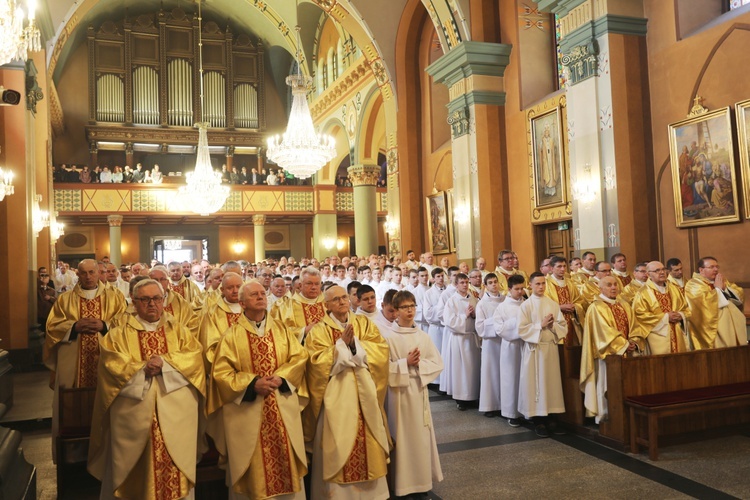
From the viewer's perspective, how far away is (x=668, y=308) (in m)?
6.04

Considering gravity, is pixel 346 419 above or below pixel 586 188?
below

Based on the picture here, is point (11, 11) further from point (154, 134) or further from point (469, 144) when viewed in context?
point (154, 134)

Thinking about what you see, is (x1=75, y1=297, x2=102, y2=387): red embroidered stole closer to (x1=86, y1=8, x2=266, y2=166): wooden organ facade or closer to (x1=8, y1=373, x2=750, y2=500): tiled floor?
(x1=8, y1=373, x2=750, y2=500): tiled floor

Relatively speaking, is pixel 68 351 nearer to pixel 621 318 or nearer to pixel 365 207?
pixel 621 318

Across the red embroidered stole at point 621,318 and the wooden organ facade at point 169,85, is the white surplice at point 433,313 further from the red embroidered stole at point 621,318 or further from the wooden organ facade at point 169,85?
the wooden organ facade at point 169,85

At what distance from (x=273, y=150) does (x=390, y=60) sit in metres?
4.48

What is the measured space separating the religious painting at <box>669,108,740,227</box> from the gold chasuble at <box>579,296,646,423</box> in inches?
117

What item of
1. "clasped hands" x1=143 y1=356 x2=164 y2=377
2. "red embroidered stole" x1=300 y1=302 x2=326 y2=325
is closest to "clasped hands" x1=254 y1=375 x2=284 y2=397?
"clasped hands" x1=143 y1=356 x2=164 y2=377

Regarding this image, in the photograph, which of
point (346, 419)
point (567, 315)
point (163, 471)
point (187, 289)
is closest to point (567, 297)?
point (567, 315)

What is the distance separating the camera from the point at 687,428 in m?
5.57

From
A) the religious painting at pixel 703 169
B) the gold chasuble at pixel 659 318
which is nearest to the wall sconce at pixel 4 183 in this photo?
the gold chasuble at pixel 659 318

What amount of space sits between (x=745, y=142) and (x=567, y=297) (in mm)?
3009

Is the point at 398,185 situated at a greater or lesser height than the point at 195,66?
lesser

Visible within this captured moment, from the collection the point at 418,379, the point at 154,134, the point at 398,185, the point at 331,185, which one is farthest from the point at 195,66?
the point at 418,379
